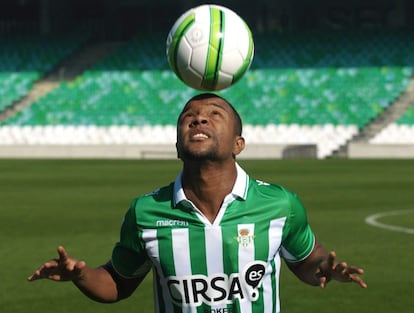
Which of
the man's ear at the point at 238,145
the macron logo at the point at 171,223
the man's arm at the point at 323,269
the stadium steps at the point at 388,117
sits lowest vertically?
the stadium steps at the point at 388,117

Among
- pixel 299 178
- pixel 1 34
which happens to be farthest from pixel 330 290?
pixel 1 34

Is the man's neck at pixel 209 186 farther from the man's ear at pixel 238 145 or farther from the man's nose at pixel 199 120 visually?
the man's nose at pixel 199 120

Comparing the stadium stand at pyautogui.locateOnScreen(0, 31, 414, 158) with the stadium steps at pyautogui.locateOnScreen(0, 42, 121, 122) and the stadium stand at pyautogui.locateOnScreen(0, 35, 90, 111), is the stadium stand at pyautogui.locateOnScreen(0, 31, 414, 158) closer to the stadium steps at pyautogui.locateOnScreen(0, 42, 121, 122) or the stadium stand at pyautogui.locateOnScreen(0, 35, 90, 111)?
the stadium steps at pyautogui.locateOnScreen(0, 42, 121, 122)

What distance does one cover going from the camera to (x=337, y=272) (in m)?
4.54

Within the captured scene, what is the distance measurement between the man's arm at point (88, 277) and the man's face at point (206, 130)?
0.63 metres

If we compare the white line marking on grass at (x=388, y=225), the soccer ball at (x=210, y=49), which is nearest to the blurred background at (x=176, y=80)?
the white line marking on grass at (x=388, y=225)

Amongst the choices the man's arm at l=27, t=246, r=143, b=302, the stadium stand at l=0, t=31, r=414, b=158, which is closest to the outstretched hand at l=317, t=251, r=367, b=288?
the man's arm at l=27, t=246, r=143, b=302

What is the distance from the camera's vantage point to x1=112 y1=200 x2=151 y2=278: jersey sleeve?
468cm

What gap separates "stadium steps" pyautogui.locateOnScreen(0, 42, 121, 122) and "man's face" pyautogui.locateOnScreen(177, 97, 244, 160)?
42465mm

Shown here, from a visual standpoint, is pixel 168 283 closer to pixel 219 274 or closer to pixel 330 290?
pixel 219 274

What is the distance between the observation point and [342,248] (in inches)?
492

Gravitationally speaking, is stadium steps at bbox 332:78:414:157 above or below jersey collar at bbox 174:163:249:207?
below

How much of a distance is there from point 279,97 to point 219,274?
38017 mm

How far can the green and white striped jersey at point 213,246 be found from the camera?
4.56 metres
